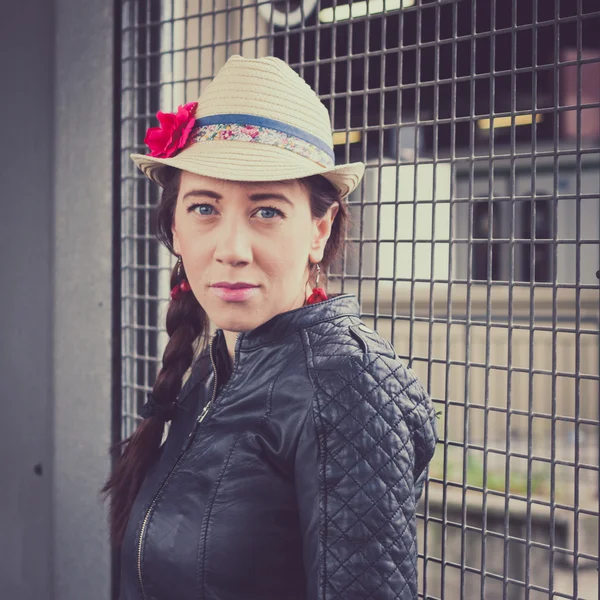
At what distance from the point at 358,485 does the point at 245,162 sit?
0.54 metres

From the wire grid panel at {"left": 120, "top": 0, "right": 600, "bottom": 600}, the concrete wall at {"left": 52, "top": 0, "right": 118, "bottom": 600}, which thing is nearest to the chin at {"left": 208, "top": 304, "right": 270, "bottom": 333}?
the wire grid panel at {"left": 120, "top": 0, "right": 600, "bottom": 600}

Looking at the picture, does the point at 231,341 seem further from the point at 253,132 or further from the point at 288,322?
the point at 253,132

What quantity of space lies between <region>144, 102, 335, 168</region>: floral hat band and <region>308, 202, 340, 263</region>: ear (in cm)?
10

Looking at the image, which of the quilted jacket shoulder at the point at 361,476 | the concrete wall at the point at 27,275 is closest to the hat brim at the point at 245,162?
the quilted jacket shoulder at the point at 361,476

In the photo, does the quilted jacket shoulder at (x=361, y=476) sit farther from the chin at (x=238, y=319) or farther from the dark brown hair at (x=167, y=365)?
the dark brown hair at (x=167, y=365)

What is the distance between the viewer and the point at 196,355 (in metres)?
1.59

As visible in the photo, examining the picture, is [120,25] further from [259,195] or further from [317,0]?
[259,195]

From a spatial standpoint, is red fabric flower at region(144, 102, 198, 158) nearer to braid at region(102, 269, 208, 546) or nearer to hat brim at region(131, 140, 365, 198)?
hat brim at region(131, 140, 365, 198)

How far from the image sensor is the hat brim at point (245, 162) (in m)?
1.09

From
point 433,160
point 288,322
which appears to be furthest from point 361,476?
point 433,160

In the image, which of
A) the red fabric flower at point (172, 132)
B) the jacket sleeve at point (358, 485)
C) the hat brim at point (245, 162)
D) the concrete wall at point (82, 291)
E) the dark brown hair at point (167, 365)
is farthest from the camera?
the concrete wall at point (82, 291)

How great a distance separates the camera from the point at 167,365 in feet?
4.69

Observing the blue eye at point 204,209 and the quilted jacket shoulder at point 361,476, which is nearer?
the quilted jacket shoulder at point 361,476

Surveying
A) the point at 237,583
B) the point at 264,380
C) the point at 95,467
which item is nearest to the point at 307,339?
the point at 264,380
